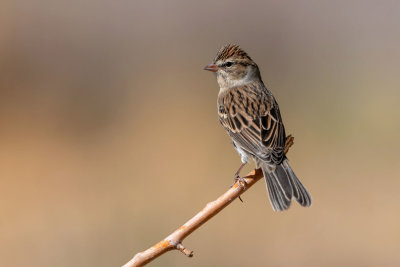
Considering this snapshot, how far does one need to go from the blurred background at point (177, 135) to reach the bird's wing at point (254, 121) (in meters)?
2.12

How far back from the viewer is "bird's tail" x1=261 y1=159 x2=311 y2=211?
3637 mm

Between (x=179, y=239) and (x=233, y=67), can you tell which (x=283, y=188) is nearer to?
(x=233, y=67)

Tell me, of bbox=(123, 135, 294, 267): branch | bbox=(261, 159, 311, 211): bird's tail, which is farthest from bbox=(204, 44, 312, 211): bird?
bbox=(123, 135, 294, 267): branch

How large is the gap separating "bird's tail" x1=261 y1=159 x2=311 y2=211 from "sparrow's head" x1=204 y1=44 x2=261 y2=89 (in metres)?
0.84

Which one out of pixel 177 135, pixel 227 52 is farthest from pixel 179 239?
pixel 177 135

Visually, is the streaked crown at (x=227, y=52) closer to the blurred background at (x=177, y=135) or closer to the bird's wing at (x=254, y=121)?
the bird's wing at (x=254, y=121)

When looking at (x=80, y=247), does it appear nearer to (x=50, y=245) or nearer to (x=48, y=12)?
(x=50, y=245)

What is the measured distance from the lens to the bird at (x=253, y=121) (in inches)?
154

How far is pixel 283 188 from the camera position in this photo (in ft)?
12.5

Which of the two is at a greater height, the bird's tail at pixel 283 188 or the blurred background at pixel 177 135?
the blurred background at pixel 177 135

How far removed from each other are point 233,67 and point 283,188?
1.17m

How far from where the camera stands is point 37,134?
337 inches

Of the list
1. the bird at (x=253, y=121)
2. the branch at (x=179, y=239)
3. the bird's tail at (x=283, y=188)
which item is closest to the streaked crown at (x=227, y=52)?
the bird at (x=253, y=121)

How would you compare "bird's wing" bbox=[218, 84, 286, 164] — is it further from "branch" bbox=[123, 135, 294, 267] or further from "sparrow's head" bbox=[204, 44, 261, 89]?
"branch" bbox=[123, 135, 294, 267]
